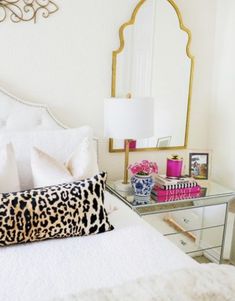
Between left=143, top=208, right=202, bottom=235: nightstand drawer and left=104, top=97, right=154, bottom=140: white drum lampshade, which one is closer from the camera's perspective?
left=104, top=97, right=154, bottom=140: white drum lampshade

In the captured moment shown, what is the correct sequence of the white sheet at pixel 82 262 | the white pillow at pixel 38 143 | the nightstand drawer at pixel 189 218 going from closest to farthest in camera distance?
the white sheet at pixel 82 262 → the white pillow at pixel 38 143 → the nightstand drawer at pixel 189 218

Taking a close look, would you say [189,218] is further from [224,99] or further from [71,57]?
[71,57]

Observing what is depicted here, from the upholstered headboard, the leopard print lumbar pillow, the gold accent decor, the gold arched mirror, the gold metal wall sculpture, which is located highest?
the gold metal wall sculpture

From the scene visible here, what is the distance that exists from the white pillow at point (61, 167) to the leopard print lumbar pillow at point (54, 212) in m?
0.11

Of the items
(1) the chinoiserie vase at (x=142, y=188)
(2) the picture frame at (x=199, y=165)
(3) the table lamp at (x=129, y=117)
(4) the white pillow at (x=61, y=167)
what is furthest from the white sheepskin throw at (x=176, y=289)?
(2) the picture frame at (x=199, y=165)

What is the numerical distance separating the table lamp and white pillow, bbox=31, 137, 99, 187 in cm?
33

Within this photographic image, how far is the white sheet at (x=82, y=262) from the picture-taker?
1.05m

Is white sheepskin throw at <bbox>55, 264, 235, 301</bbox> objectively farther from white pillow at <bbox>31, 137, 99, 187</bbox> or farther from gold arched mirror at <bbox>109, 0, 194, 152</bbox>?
gold arched mirror at <bbox>109, 0, 194, 152</bbox>

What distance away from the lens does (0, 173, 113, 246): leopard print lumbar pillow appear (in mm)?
1296

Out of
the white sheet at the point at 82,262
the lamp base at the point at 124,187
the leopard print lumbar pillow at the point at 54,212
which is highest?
the leopard print lumbar pillow at the point at 54,212

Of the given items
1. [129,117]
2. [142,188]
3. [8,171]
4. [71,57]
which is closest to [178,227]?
[142,188]

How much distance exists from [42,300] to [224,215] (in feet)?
5.32

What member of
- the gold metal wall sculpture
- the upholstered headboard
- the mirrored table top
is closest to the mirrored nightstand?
the mirrored table top

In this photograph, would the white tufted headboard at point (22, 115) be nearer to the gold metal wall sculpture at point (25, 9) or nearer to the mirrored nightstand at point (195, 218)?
the gold metal wall sculpture at point (25, 9)
